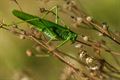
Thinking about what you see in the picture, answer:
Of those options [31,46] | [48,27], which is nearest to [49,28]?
[48,27]

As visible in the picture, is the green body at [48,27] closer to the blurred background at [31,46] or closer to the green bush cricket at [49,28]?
the green bush cricket at [49,28]

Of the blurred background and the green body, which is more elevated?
the blurred background

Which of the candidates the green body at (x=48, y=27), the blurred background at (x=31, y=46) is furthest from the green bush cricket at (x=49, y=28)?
the blurred background at (x=31, y=46)

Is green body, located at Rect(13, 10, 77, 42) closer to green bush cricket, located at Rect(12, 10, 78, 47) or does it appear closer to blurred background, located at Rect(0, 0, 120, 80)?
green bush cricket, located at Rect(12, 10, 78, 47)

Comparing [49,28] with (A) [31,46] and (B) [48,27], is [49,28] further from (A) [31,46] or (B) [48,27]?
(A) [31,46]

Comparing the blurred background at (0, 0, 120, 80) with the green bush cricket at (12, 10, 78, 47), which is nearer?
the green bush cricket at (12, 10, 78, 47)

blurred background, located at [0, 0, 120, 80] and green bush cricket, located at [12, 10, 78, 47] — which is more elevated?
blurred background, located at [0, 0, 120, 80]

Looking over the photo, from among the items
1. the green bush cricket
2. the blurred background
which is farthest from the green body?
the blurred background

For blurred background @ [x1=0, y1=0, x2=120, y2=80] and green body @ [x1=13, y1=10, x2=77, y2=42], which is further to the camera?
blurred background @ [x1=0, y1=0, x2=120, y2=80]
